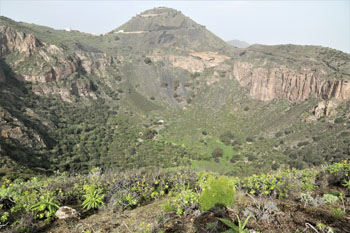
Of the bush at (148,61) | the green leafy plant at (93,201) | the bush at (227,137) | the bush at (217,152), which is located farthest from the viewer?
the bush at (148,61)

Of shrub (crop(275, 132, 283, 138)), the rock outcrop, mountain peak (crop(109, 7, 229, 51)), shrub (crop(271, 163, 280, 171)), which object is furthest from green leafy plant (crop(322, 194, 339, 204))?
mountain peak (crop(109, 7, 229, 51))

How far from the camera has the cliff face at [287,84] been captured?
46438mm

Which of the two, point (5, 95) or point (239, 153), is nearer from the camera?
point (5, 95)

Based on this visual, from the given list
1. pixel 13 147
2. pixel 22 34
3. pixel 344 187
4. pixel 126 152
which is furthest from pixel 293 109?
pixel 22 34

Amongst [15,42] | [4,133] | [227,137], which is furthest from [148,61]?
[4,133]

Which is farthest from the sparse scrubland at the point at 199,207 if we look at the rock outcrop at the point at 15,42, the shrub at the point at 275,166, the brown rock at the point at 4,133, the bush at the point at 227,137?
the rock outcrop at the point at 15,42

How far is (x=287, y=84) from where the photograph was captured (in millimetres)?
58844

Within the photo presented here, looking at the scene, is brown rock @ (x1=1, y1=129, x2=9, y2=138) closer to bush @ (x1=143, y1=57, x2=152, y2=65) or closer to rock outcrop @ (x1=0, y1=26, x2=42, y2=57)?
rock outcrop @ (x1=0, y1=26, x2=42, y2=57)

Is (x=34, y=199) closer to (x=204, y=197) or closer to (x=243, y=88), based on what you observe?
(x=204, y=197)

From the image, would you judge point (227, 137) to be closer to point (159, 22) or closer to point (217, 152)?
point (217, 152)

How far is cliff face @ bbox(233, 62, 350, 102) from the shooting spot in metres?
46.4

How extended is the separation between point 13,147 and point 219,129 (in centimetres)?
5160

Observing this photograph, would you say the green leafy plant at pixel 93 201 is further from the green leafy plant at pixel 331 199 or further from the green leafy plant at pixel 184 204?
the green leafy plant at pixel 331 199

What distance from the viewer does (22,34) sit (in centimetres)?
6106
